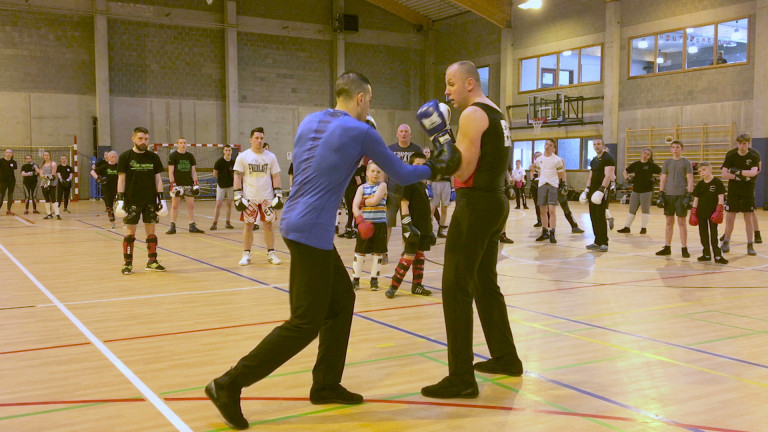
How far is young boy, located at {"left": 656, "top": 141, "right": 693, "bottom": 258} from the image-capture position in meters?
10.3

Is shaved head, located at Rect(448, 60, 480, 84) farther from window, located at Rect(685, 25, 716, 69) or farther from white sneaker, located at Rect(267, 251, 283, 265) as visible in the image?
window, located at Rect(685, 25, 716, 69)

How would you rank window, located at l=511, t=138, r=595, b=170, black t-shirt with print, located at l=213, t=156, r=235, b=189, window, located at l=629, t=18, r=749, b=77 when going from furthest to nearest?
window, located at l=511, t=138, r=595, b=170, window, located at l=629, t=18, r=749, b=77, black t-shirt with print, located at l=213, t=156, r=235, b=189

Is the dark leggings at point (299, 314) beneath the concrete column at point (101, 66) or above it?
beneath

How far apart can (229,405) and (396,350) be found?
5.94 ft

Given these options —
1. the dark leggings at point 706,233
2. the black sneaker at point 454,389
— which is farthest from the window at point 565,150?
the black sneaker at point 454,389

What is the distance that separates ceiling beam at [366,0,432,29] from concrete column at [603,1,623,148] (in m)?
10.3

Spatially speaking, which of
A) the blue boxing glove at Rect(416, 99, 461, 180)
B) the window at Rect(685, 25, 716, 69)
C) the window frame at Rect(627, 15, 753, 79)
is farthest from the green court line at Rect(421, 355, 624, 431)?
the window at Rect(685, 25, 716, 69)

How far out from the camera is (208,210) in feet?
70.2

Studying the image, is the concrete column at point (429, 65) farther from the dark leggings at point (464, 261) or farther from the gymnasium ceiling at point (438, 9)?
the dark leggings at point (464, 261)

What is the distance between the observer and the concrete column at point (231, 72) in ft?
89.7

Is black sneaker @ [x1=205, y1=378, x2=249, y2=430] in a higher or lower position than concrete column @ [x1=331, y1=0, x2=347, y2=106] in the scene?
lower

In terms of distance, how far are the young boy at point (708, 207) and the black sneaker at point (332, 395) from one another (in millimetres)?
7508

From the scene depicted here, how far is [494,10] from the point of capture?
2781 cm

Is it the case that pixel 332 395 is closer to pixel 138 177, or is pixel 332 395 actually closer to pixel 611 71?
pixel 138 177
